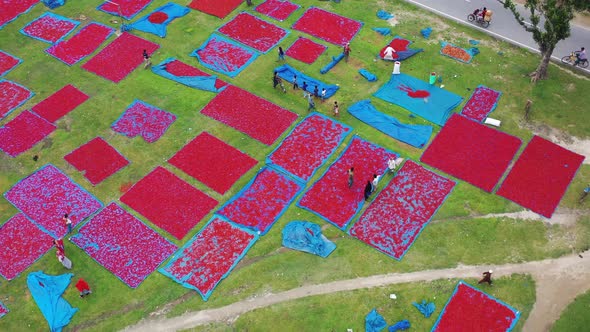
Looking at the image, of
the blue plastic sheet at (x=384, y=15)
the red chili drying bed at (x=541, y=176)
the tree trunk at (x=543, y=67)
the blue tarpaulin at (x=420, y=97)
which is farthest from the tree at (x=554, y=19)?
the blue plastic sheet at (x=384, y=15)

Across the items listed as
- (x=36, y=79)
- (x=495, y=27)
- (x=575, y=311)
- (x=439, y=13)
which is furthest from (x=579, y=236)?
(x=36, y=79)

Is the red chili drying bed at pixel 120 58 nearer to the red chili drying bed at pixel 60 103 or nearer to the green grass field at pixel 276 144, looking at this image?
the green grass field at pixel 276 144

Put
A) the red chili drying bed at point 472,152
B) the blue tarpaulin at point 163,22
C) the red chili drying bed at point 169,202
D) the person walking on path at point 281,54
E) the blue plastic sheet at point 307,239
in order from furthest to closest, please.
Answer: the blue tarpaulin at point 163,22
the person walking on path at point 281,54
the red chili drying bed at point 472,152
the red chili drying bed at point 169,202
the blue plastic sheet at point 307,239

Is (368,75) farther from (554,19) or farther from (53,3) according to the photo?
(53,3)

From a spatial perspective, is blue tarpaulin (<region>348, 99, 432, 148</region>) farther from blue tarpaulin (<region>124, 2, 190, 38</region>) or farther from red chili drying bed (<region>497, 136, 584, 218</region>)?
blue tarpaulin (<region>124, 2, 190, 38</region>)

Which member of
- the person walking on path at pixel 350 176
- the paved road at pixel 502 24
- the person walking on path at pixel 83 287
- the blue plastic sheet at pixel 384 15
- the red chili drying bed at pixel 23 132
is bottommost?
the person walking on path at pixel 83 287

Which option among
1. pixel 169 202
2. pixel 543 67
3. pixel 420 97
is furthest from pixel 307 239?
pixel 543 67

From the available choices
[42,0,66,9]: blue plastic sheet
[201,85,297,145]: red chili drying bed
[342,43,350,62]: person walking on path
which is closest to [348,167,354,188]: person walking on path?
[201,85,297,145]: red chili drying bed
